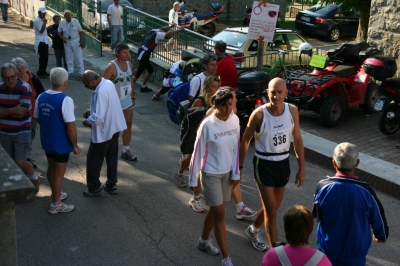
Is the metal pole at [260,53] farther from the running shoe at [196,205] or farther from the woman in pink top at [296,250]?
the woman in pink top at [296,250]

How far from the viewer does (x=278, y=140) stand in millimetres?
5324

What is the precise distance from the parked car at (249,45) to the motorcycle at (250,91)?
2.89 m

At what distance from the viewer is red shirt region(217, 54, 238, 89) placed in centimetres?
895

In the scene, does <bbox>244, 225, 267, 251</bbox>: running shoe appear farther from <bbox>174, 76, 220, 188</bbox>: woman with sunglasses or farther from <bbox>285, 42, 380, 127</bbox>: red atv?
<bbox>285, 42, 380, 127</bbox>: red atv

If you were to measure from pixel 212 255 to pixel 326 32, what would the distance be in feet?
60.8

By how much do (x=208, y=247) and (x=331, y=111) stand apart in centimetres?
512

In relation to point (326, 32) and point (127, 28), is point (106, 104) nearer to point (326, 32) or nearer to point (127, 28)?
point (127, 28)

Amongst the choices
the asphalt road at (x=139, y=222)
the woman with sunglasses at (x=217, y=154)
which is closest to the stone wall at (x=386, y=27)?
the asphalt road at (x=139, y=222)

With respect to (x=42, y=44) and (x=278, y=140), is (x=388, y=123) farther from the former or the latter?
(x=42, y=44)

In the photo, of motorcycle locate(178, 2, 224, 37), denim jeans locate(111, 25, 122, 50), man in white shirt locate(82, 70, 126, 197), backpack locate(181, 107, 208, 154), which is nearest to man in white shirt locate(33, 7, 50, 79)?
denim jeans locate(111, 25, 122, 50)

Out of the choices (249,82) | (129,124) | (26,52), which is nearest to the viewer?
(129,124)

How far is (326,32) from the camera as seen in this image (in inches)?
896

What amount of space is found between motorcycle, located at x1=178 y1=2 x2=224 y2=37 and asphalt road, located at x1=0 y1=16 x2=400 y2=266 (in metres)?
13.7

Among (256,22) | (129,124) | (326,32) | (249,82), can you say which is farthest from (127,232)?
(326,32)
